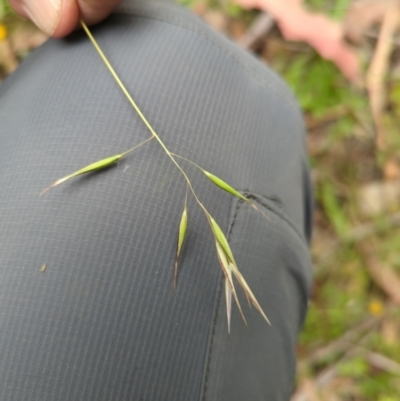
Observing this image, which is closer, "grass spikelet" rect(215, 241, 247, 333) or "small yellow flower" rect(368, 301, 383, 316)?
"grass spikelet" rect(215, 241, 247, 333)

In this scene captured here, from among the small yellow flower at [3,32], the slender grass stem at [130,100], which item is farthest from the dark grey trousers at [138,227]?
the small yellow flower at [3,32]

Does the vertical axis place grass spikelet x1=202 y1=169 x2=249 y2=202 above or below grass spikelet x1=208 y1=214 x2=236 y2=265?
above

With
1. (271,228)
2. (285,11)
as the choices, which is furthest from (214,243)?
(285,11)

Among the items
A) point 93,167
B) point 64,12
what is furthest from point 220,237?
point 64,12

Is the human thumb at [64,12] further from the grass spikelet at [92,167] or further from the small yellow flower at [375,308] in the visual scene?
the small yellow flower at [375,308]

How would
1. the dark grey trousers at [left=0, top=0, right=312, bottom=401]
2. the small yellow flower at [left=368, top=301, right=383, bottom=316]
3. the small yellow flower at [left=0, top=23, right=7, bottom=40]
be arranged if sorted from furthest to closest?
the small yellow flower at [left=368, top=301, right=383, bottom=316]
the small yellow flower at [left=0, top=23, right=7, bottom=40]
the dark grey trousers at [left=0, top=0, right=312, bottom=401]

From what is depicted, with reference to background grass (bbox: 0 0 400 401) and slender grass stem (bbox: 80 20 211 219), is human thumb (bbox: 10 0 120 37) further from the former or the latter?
background grass (bbox: 0 0 400 401)

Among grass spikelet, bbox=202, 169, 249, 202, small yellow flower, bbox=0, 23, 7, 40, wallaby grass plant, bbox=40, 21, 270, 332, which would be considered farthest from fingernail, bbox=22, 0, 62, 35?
small yellow flower, bbox=0, 23, 7, 40
